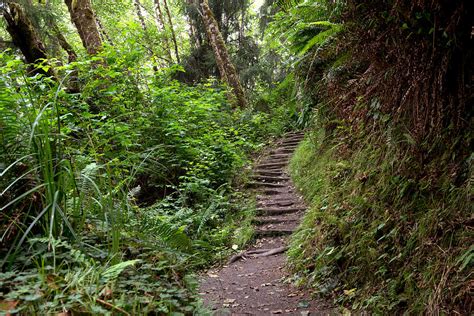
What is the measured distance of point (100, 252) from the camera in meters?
2.00

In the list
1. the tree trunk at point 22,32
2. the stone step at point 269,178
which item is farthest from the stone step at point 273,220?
the tree trunk at point 22,32

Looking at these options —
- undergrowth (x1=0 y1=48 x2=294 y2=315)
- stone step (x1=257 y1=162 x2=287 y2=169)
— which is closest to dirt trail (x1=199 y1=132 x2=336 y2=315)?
stone step (x1=257 y1=162 x2=287 y2=169)

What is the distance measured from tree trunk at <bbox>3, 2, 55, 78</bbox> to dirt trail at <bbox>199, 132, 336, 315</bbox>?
4.64 metres

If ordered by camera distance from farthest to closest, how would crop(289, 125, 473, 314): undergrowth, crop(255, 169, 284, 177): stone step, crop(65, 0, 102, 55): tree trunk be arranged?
crop(255, 169, 284, 177): stone step < crop(65, 0, 102, 55): tree trunk < crop(289, 125, 473, 314): undergrowth

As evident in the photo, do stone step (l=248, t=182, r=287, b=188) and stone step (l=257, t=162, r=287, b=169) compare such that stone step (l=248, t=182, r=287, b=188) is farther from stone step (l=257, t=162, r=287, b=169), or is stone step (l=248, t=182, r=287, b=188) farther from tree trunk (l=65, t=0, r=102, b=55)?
tree trunk (l=65, t=0, r=102, b=55)

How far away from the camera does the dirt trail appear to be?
3.45 metres

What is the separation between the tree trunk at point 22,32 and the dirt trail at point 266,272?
4.64 meters

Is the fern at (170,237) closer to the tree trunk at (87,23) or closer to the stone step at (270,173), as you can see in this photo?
the stone step at (270,173)

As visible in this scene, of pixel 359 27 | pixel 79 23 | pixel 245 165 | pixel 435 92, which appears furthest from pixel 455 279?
pixel 79 23

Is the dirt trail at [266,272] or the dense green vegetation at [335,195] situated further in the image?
the dirt trail at [266,272]

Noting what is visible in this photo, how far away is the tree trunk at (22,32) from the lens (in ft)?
19.3

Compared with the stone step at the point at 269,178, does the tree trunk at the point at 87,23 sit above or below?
above

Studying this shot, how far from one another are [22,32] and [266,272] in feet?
19.4

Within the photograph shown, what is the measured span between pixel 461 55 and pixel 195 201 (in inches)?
219
